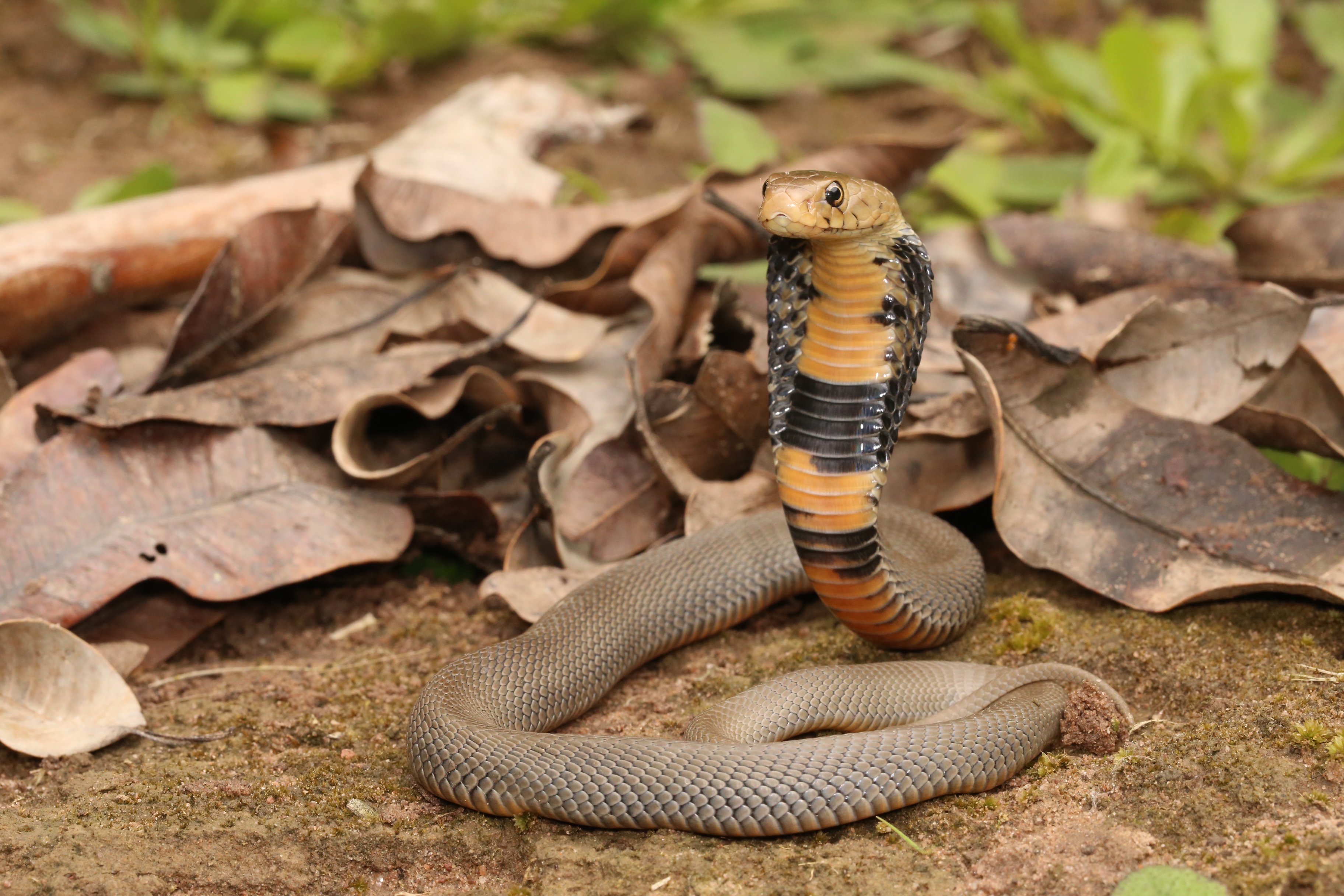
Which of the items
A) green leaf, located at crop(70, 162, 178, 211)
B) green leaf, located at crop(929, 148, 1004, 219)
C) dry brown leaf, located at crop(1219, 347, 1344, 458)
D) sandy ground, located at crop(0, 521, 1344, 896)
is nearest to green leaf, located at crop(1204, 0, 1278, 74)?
green leaf, located at crop(929, 148, 1004, 219)

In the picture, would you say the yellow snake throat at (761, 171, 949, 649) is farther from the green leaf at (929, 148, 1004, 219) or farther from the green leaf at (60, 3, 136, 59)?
the green leaf at (60, 3, 136, 59)

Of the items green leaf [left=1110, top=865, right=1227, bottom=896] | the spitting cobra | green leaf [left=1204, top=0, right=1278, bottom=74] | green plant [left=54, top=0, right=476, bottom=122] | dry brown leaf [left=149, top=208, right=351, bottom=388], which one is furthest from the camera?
green plant [left=54, top=0, right=476, bottom=122]

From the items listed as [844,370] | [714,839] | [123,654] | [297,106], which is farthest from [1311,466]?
[297,106]

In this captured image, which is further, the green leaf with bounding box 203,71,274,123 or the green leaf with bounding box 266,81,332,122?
the green leaf with bounding box 266,81,332,122

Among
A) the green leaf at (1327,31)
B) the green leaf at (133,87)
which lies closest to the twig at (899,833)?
the green leaf at (133,87)

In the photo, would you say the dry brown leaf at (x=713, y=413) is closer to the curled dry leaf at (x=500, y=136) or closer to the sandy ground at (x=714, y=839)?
the sandy ground at (x=714, y=839)

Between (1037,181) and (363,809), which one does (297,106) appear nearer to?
(1037,181)

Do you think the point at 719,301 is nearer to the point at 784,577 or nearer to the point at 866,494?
the point at 784,577
